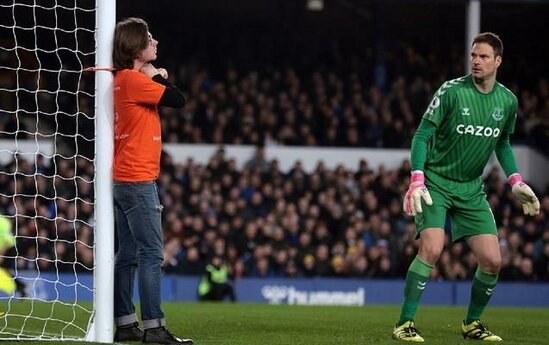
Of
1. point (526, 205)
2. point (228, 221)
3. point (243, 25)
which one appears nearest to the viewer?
point (526, 205)

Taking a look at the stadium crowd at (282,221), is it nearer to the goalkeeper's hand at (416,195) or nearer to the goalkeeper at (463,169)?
the goalkeeper at (463,169)

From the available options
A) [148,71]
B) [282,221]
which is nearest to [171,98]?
[148,71]

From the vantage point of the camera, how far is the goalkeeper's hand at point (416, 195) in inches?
317

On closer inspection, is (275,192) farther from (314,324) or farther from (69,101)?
(314,324)

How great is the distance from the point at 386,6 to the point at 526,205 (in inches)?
796

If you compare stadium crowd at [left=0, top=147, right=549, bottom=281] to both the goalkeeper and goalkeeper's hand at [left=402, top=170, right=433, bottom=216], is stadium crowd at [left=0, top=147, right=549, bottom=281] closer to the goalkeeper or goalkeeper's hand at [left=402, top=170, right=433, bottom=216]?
the goalkeeper

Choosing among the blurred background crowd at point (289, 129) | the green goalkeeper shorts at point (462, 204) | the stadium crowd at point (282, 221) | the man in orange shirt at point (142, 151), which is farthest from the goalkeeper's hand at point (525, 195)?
the stadium crowd at point (282, 221)

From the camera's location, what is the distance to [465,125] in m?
8.40

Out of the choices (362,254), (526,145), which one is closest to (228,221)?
(362,254)

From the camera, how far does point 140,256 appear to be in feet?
24.2

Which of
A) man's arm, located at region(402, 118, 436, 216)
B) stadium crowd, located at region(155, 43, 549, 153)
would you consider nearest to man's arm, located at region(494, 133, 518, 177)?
man's arm, located at region(402, 118, 436, 216)

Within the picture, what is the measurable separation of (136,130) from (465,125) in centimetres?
253

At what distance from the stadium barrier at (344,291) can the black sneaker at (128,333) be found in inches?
442

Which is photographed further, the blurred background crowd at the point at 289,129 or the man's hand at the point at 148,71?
the blurred background crowd at the point at 289,129
